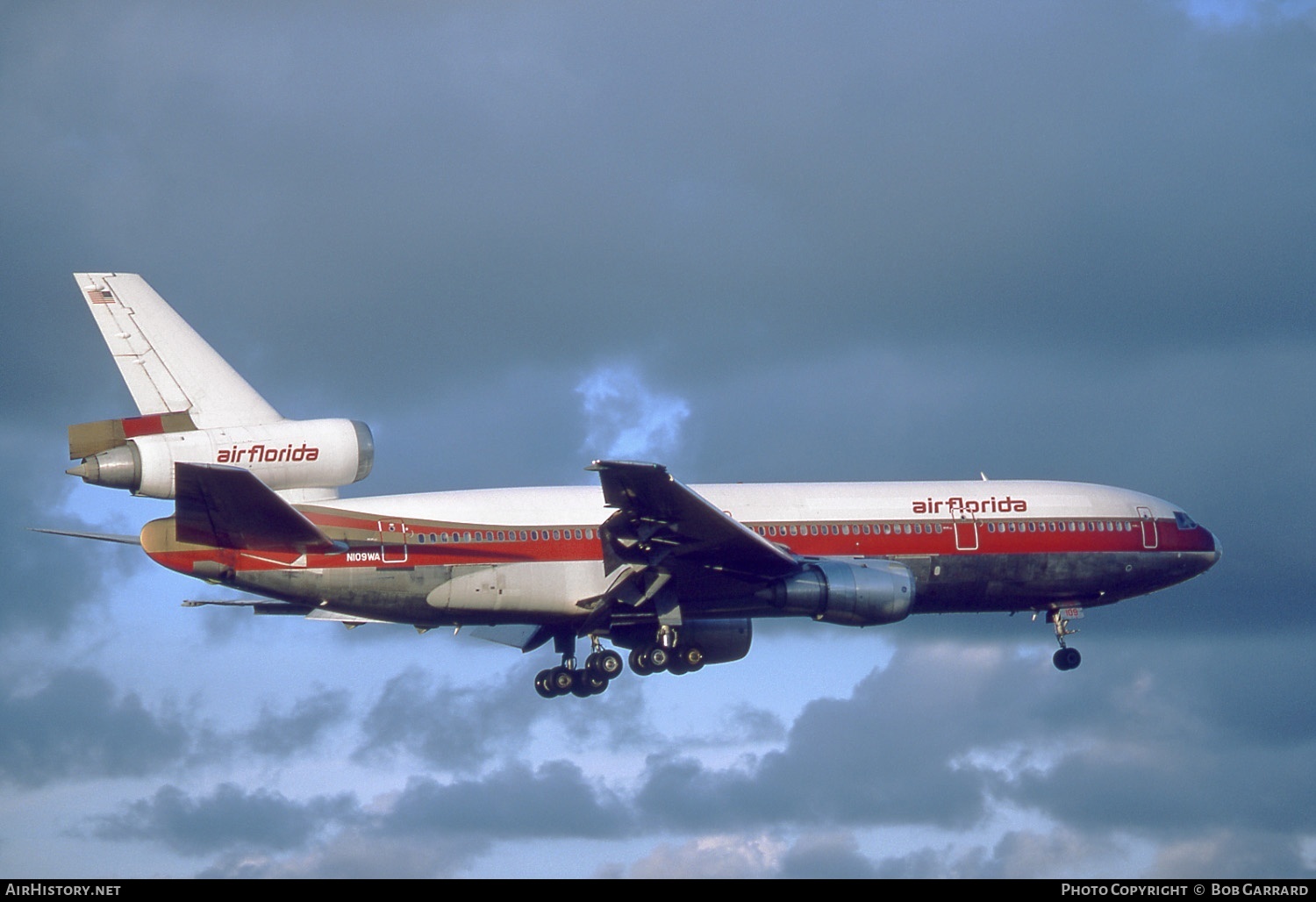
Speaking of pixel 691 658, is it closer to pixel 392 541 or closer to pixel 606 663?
pixel 606 663

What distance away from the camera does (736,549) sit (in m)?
45.2

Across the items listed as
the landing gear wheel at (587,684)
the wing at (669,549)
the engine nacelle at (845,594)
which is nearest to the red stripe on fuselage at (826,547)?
the wing at (669,549)

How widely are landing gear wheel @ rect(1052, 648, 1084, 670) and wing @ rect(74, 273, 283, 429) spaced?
25640 millimetres

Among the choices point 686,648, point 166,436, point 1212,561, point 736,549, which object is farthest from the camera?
point 1212,561

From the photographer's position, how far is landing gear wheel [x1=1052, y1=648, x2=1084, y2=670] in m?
53.0

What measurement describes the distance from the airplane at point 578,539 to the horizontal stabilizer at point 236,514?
0.21 ft

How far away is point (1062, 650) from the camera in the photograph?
174 ft

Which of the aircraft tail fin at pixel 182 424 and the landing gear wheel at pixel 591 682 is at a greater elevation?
the aircraft tail fin at pixel 182 424

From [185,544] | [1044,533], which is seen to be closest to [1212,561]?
[1044,533]

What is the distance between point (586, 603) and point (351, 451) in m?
8.57

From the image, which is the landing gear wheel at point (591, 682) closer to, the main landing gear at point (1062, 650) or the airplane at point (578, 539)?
the airplane at point (578, 539)

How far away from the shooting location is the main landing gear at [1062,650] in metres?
52.8

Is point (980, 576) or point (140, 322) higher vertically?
point (140, 322)

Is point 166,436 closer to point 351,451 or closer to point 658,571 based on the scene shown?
point 351,451
